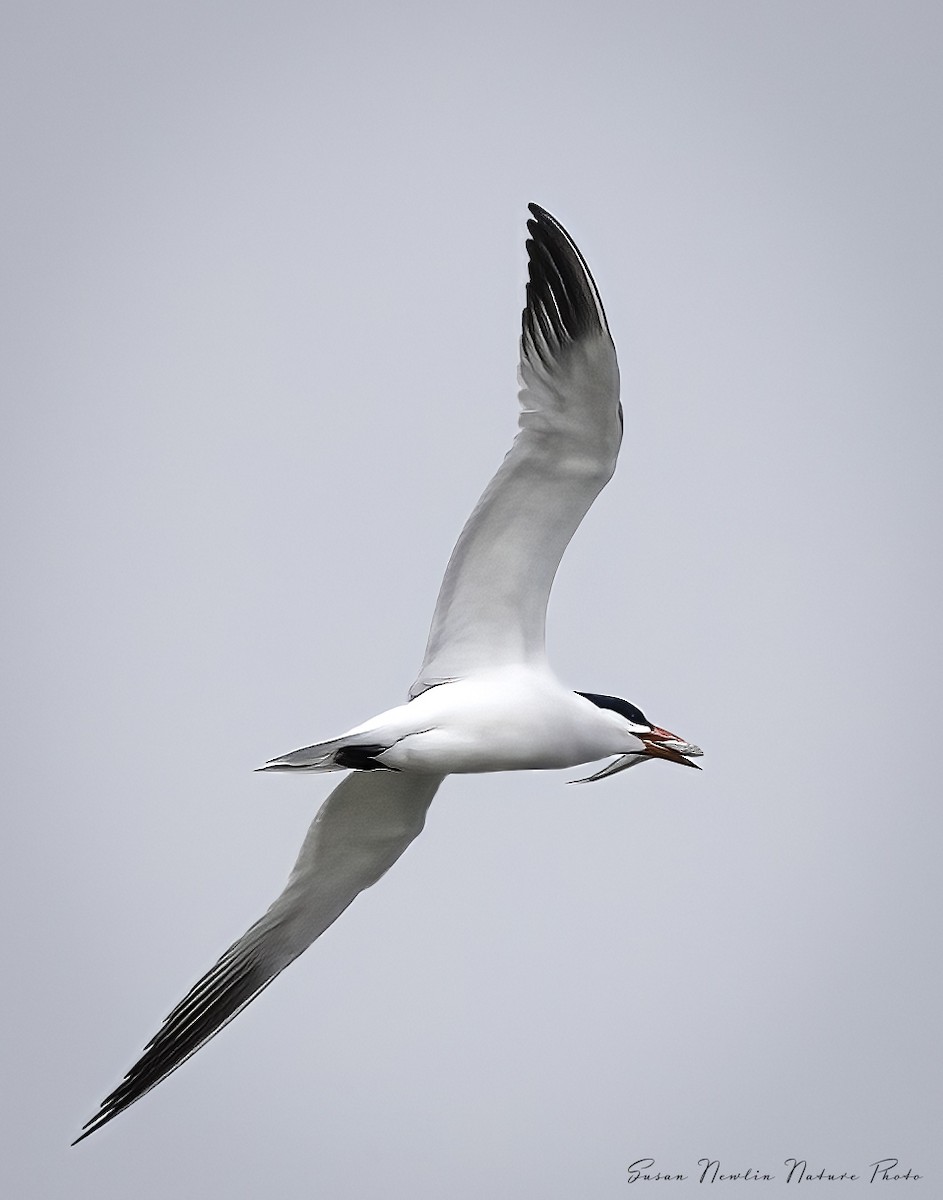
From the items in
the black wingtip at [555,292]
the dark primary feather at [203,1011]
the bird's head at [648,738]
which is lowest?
the dark primary feather at [203,1011]

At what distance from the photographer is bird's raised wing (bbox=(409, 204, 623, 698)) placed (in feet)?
33.6

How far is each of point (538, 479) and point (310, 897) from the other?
9.71 feet

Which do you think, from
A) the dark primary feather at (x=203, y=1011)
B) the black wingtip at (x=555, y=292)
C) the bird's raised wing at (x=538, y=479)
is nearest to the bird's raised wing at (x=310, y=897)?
the dark primary feather at (x=203, y=1011)

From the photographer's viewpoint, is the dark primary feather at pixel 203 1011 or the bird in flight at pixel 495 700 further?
the dark primary feather at pixel 203 1011

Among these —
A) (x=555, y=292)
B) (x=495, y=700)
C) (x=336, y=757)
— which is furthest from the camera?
(x=495, y=700)

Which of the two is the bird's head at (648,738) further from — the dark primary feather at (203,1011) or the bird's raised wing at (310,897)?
the dark primary feather at (203,1011)

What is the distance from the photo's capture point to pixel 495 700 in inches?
415

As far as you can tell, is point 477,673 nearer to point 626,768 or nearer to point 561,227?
point 626,768

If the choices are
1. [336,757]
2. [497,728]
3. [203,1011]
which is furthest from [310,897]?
[336,757]

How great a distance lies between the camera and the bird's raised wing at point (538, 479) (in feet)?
33.6

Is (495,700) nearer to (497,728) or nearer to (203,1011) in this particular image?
(497,728)

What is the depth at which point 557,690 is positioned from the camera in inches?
425

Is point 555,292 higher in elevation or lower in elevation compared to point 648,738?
higher

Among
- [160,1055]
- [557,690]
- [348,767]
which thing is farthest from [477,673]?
[160,1055]
